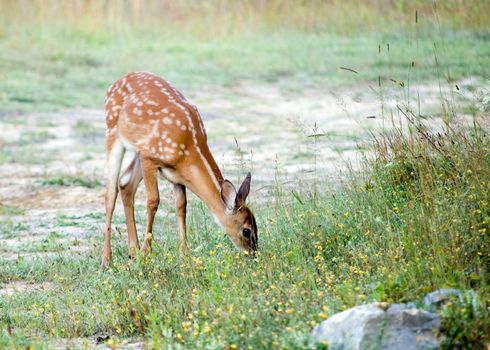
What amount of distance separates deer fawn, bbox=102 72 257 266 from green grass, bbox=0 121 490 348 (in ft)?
0.66

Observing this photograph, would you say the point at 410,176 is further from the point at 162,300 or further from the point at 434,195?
the point at 162,300

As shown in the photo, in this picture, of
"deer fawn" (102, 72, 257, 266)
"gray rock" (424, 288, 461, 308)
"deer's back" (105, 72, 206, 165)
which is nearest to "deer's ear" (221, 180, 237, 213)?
"deer fawn" (102, 72, 257, 266)

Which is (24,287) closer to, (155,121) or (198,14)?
(155,121)

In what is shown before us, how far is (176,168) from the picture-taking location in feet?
29.0

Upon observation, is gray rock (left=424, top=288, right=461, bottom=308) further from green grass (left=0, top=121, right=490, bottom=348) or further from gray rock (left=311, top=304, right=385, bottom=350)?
gray rock (left=311, top=304, right=385, bottom=350)

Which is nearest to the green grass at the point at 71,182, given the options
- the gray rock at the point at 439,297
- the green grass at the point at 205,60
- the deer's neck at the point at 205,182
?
the deer's neck at the point at 205,182

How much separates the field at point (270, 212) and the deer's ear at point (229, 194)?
31 cm

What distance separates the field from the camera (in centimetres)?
629

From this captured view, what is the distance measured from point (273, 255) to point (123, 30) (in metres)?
17.5

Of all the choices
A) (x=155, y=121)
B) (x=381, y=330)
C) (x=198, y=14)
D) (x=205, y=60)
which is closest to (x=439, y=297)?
(x=381, y=330)

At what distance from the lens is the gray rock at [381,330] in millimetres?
5352

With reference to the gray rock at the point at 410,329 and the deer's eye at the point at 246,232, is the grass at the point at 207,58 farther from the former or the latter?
the gray rock at the point at 410,329

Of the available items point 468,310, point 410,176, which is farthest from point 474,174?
point 468,310

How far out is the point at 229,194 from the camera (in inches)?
339
